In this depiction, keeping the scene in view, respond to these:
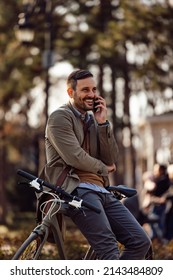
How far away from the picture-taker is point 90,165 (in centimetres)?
515

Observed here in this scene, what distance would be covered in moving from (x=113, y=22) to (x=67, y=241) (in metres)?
18.3

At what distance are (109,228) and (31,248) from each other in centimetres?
46

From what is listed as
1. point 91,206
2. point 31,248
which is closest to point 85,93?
point 91,206

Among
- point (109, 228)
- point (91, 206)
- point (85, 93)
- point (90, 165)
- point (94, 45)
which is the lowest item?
point (109, 228)

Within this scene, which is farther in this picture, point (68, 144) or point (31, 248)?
point (68, 144)

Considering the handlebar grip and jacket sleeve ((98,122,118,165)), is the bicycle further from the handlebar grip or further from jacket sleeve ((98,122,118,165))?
jacket sleeve ((98,122,118,165))

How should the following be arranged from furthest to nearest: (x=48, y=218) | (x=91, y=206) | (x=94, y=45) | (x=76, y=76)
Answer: (x=94, y=45)
(x=76, y=76)
(x=48, y=218)
(x=91, y=206)

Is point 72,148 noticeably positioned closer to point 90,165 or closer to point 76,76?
point 90,165

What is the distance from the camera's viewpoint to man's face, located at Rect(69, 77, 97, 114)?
17.3 ft

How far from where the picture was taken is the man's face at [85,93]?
5.28 meters

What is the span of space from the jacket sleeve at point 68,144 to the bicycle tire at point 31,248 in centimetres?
47

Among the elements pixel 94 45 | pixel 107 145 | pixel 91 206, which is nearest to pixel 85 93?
pixel 107 145

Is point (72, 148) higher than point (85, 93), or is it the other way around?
point (85, 93)

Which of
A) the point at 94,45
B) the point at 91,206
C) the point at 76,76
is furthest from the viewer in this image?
the point at 94,45
